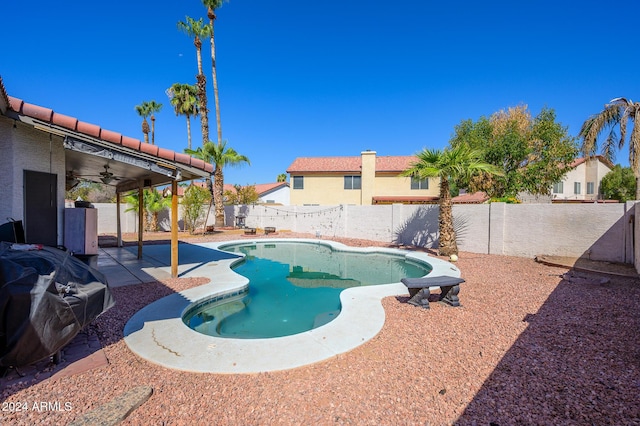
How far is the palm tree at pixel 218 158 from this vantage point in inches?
829

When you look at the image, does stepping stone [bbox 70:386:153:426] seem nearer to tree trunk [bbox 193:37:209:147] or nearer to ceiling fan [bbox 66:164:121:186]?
ceiling fan [bbox 66:164:121:186]

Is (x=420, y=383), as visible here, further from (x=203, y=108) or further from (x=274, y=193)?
(x=274, y=193)

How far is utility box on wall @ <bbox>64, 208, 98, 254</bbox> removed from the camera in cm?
641

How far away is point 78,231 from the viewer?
6484 mm

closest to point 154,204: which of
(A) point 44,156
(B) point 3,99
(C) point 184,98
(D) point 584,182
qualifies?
(C) point 184,98

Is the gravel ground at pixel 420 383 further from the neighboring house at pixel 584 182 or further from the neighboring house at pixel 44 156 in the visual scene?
the neighboring house at pixel 584 182

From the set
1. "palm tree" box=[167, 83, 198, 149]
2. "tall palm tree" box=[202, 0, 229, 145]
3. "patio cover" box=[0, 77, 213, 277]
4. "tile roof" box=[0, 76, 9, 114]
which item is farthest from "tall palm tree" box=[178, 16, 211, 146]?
"tile roof" box=[0, 76, 9, 114]

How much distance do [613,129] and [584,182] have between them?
2449 cm

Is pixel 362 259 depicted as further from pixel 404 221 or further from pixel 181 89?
pixel 181 89

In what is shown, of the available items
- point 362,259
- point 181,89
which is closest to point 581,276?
point 362,259

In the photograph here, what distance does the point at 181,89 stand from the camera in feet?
99.8

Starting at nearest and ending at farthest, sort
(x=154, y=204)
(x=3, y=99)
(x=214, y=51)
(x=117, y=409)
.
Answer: (x=117, y=409)
(x=3, y=99)
(x=154, y=204)
(x=214, y=51)

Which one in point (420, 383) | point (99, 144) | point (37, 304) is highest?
point (99, 144)

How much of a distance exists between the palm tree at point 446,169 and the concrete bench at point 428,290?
19.8ft
